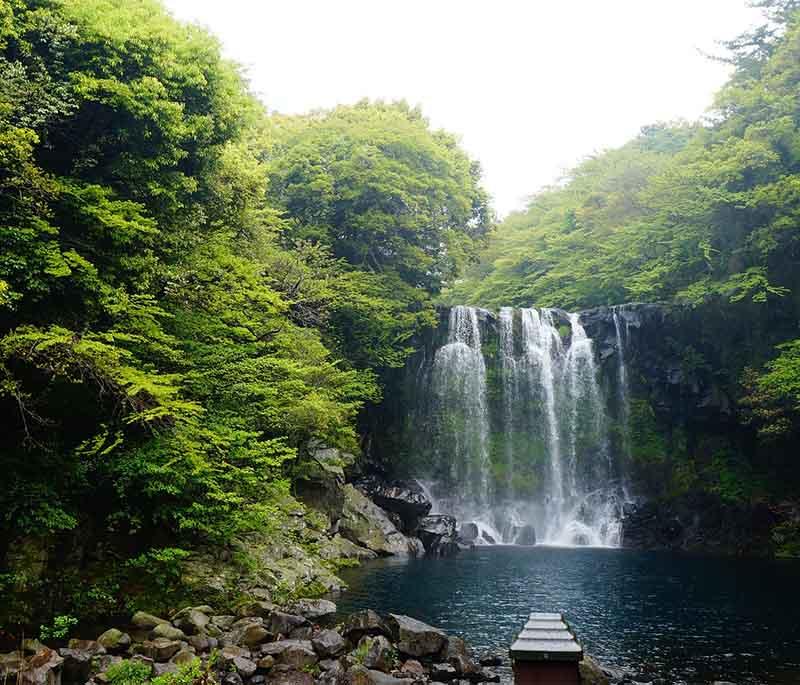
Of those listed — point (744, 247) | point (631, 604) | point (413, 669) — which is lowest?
point (631, 604)

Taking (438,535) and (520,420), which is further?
(520,420)

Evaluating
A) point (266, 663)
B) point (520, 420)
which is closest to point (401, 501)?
point (520, 420)

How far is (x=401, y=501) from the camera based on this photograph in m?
23.9

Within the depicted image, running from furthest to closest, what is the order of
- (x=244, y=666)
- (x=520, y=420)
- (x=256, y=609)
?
1. (x=520, y=420)
2. (x=256, y=609)
3. (x=244, y=666)

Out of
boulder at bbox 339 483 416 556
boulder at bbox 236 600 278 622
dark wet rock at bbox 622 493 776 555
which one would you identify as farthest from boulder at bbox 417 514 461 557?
boulder at bbox 236 600 278 622

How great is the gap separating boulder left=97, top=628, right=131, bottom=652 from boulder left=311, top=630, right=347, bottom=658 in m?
2.55

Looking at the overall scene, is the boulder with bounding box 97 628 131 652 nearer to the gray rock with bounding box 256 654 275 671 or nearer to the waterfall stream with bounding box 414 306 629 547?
the gray rock with bounding box 256 654 275 671

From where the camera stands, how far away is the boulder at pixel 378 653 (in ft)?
29.2

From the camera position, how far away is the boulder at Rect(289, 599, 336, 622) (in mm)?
11375

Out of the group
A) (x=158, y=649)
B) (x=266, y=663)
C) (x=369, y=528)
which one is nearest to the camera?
(x=266, y=663)

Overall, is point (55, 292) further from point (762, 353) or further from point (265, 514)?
point (762, 353)

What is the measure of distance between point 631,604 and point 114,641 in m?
9.86

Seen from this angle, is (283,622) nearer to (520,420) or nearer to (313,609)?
(313,609)

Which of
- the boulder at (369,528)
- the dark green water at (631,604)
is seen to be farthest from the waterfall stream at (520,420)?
the dark green water at (631,604)
